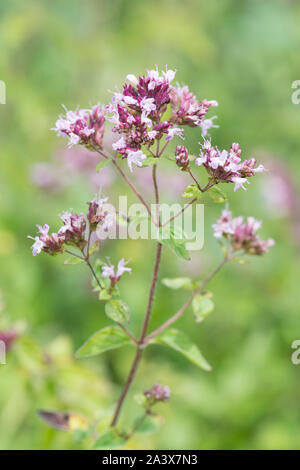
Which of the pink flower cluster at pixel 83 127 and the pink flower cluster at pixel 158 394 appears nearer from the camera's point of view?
the pink flower cluster at pixel 83 127

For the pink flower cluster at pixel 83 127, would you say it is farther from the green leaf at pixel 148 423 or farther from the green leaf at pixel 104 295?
the green leaf at pixel 148 423

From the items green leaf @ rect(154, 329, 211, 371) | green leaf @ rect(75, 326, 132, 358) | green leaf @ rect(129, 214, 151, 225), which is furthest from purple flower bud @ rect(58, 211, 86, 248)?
green leaf @ rect(154, 329, 211, 371)

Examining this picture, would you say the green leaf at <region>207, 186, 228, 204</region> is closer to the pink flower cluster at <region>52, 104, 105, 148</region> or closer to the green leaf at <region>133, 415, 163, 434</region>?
the pink flower cluster at <region>52, 104, 105, 148</region>

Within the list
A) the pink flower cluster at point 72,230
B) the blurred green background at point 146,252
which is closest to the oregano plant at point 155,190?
the pink flower cluster at point 72,230

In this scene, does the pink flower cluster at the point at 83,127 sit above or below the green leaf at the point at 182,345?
above

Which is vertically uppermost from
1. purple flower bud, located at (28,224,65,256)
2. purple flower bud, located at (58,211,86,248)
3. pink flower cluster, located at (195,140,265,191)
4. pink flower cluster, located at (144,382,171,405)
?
pink flower cluster, located at (195,140,265,191)

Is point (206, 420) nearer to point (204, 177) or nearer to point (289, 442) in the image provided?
point (289, 442)
